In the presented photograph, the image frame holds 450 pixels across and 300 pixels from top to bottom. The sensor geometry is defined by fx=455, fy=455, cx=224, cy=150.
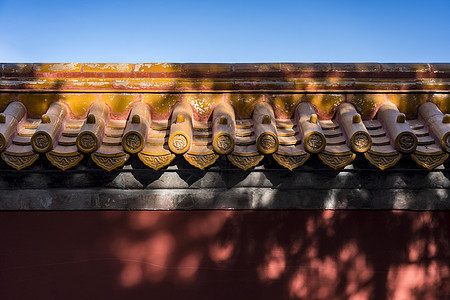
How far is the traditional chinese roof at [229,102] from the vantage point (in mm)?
2891

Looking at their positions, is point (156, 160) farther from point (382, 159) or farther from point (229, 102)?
point (382, 159)

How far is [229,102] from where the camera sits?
131 inches

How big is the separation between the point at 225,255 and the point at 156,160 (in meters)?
0.90

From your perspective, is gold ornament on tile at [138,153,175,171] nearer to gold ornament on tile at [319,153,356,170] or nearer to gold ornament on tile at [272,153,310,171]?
gold ornament on tile at [272,153,310,171]

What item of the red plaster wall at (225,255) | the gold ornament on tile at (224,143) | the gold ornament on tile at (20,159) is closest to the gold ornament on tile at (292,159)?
the gold ornament on tile at (224,143)

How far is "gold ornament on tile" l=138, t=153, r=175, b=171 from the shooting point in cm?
273

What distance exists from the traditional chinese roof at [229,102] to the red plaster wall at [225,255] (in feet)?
1.96

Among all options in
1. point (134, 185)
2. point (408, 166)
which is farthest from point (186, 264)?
point (408, 166)

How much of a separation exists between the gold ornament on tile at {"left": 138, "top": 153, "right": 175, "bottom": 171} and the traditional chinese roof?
101 millimetres

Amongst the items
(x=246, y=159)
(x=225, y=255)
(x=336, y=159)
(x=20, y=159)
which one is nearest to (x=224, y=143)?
(x=246, y=159)

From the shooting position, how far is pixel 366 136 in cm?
274

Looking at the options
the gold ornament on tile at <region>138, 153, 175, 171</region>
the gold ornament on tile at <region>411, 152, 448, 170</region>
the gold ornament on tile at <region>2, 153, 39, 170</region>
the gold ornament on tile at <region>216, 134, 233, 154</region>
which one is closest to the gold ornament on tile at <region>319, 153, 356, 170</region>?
the gold ornament on tile at <region>411, 152, 448, 170</region>

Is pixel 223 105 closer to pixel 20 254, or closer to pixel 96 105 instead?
pixel 96 105

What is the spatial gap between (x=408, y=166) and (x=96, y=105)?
2193 mm
